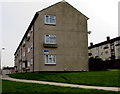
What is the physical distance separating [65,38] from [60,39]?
2.42 ft

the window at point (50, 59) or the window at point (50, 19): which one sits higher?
the window at point (50, 19)

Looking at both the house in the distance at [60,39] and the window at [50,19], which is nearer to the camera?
the house in the distance at [60,39]

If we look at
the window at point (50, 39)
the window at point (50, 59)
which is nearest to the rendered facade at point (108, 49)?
the window at point (50, 39)

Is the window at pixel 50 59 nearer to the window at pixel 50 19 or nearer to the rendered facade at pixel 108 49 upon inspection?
the window at pixel 50 19

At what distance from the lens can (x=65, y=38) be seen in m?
27.5

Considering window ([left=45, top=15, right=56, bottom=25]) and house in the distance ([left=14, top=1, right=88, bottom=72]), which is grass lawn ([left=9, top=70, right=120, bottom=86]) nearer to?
house in the distance ([left=14, top=1, right=88, bottom=72])

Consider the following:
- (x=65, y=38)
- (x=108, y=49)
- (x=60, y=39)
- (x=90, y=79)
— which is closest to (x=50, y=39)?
(x=60, y=39)

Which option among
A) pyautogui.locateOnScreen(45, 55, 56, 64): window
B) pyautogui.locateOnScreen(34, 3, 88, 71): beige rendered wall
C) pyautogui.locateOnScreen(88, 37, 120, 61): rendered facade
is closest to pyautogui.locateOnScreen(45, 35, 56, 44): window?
pyautogui.locateOnScreen(34, 3, 88, 71): beige rendered wall

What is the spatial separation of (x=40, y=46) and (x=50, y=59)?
83.4 inches

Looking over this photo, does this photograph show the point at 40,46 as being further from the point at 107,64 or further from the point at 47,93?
the point at 107,64

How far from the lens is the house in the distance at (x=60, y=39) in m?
26.2

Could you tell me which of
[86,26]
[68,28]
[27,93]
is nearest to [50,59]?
[68,28]

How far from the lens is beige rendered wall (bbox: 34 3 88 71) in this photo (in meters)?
26.4

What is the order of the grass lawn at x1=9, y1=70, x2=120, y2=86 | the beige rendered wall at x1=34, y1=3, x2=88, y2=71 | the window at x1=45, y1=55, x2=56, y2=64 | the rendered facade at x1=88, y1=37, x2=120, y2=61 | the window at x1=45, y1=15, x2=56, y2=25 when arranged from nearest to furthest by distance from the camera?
1. the grass lawn at x1=9, y1=70, x2=120, y2=86
2. the window at x1=45, y1=55, x2=56, y2=64
3. the beige rendered wall at x1=34, y1=3, x2=88, y2=71
4. the window at x1=45, y1=15, x2=56, y2=25
5. the rendered facade at x1=88, y1=37, x2=120, y2=61
